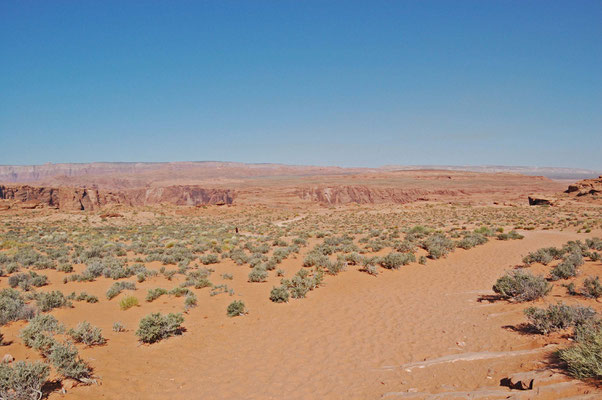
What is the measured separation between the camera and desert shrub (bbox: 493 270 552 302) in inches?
322

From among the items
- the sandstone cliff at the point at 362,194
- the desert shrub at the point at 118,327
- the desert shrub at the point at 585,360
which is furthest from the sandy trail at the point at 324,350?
the sandstone cliff at the point at 362,194

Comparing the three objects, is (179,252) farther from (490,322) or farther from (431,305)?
(490,322)

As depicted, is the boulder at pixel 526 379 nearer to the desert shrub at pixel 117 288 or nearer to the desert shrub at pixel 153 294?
the desert shrub at pixel 153 294

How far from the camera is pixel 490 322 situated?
7535 mm

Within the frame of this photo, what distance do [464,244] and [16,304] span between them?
749 inches

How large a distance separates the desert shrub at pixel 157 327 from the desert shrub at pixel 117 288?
4026 millimetres

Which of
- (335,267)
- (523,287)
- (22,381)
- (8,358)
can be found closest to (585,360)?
(523,287)

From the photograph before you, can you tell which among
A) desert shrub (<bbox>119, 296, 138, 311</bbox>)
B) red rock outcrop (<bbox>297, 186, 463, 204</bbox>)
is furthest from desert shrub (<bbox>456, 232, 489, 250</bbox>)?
red rock outcrop (<bbox>297, 186, 463, 204</bbox>)

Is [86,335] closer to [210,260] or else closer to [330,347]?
[330,347]

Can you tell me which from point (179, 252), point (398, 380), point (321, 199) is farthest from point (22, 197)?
point (398, 380)

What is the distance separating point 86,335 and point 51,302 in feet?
11.6

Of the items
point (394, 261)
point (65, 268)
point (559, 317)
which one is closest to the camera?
point (559, 317)

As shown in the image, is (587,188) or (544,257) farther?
(587,188)

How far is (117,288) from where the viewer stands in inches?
422
